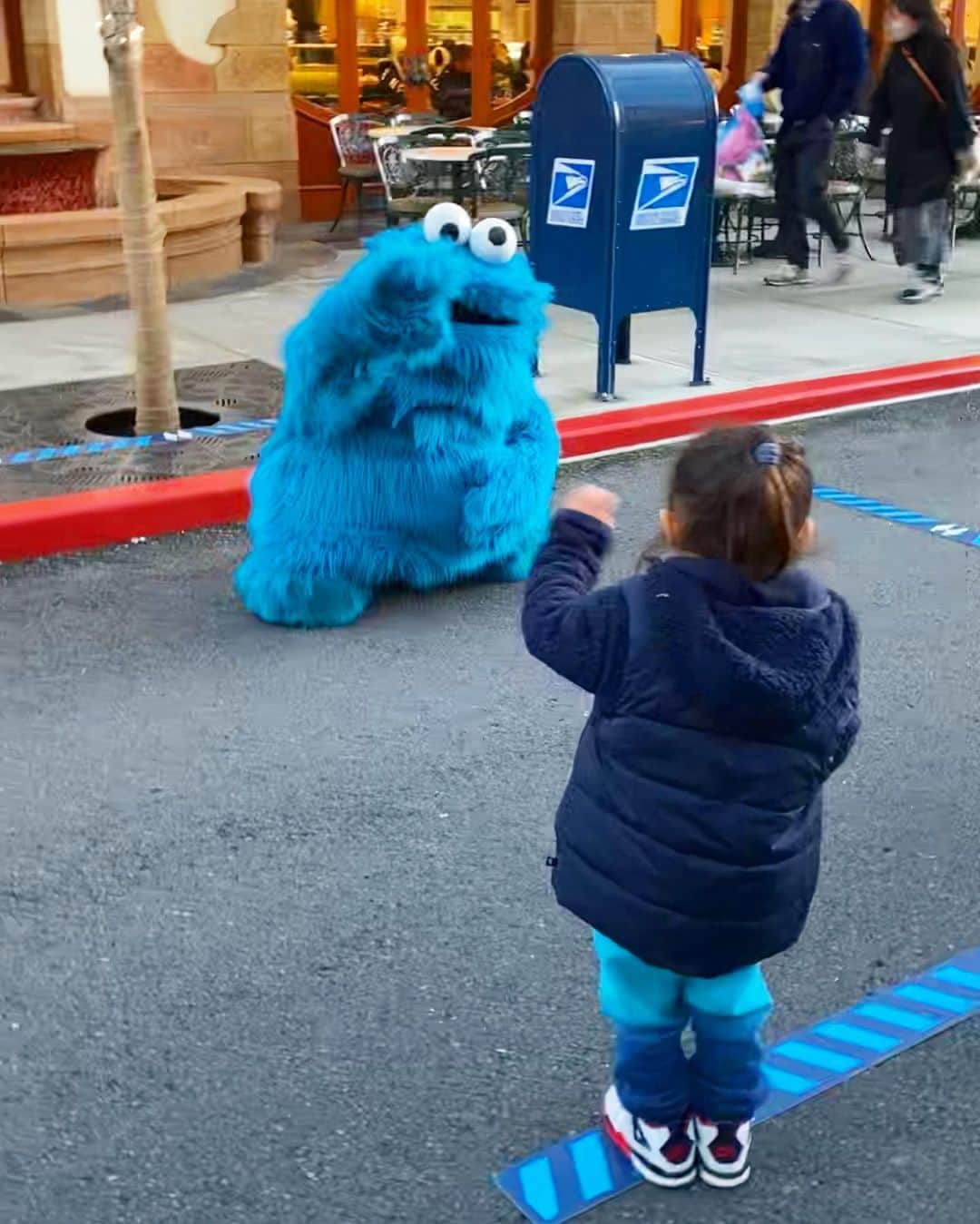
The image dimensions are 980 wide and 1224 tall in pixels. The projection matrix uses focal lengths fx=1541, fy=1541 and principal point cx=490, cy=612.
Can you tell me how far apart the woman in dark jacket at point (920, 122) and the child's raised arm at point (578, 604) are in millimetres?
8247

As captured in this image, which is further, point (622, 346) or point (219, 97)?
point (219, 97)

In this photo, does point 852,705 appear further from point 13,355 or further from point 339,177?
point 339,177

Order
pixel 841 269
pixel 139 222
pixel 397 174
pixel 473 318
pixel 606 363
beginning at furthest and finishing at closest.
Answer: pixel 397 174, pixel 841 269, pixel 606 363, pixel 139 222, pixel 473 318

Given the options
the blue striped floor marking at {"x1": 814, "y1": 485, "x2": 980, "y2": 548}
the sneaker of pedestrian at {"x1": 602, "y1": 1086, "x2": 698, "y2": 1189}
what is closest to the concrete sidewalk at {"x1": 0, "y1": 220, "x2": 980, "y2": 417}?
the blue striped floor marking at {"x1": 814, "y1": 485, "x2": 980, "y2": 548}

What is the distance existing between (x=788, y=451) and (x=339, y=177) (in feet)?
42.0

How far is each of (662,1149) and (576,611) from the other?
911mm

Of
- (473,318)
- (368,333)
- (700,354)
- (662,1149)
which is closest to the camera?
(662,1149)

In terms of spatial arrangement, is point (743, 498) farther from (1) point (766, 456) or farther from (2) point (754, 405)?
(2) point (754, 405)

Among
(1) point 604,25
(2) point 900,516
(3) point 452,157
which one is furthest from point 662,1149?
(1) point 604,25

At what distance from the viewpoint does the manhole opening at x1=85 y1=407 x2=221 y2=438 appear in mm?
6867

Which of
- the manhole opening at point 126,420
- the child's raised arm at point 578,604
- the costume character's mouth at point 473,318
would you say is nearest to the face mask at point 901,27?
the manhole opening at point 126,420

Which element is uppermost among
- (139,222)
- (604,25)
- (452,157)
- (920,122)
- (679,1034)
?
(604,25)

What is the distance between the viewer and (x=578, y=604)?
2.29 metres

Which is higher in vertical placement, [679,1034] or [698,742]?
[698,742]
